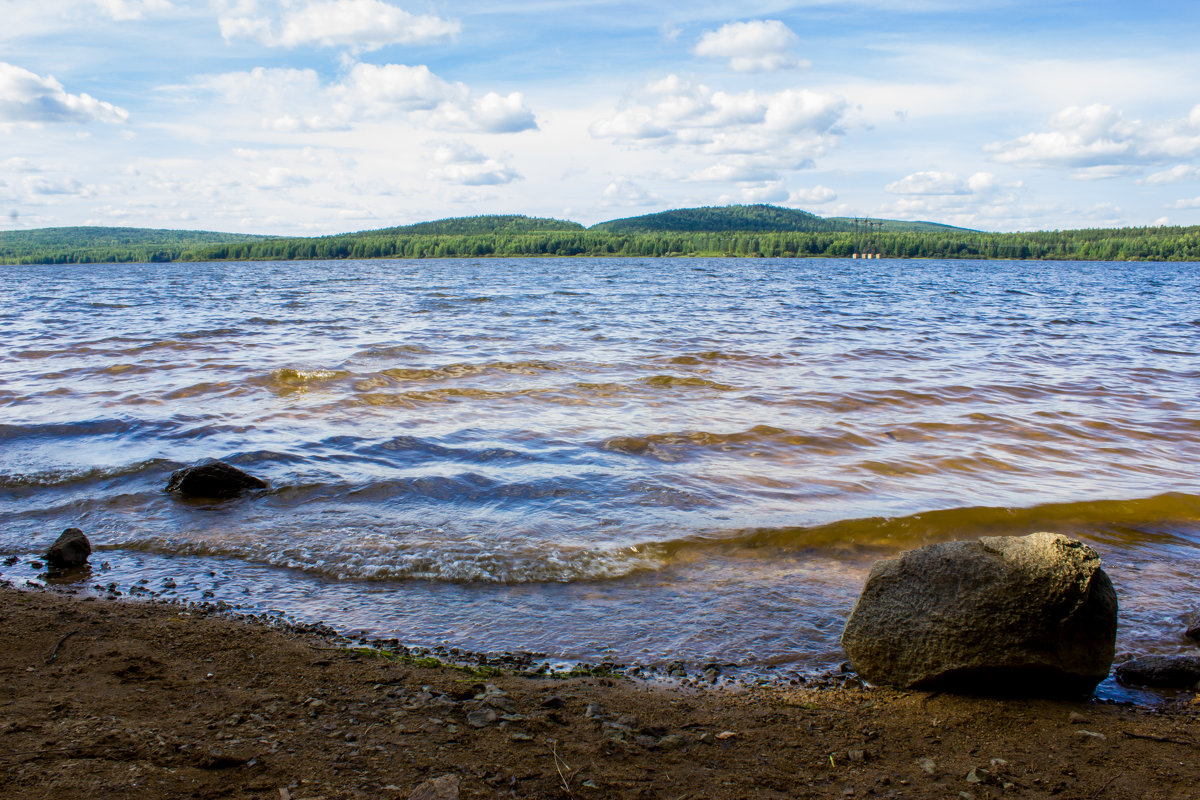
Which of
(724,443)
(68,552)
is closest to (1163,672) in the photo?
(724,443)

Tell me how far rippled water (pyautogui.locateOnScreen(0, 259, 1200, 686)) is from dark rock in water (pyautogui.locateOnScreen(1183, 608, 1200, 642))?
139mm

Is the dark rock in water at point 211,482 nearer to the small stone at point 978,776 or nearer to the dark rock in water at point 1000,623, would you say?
the dark rock in water at point 1000,623

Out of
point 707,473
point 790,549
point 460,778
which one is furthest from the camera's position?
point 707,473

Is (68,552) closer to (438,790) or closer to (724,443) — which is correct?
(438,790)

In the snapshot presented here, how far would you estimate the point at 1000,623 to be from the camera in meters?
3.96

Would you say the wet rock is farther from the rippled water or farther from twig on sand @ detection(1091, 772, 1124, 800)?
→ twig on sand @ detection(1091, 772, 1124, 800)

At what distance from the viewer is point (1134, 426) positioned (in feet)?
36.2

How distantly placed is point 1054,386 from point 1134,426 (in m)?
3.10

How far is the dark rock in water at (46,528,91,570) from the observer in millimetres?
5684

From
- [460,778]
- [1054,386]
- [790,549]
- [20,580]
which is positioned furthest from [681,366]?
[460,778]

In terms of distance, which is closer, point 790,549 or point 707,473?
point 790,549

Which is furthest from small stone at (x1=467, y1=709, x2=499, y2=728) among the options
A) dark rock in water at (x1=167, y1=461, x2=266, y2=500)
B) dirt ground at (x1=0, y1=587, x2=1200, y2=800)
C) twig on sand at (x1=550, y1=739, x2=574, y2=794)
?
dark rock in water at (x1=167, y1=461, x2=266, y2=500)

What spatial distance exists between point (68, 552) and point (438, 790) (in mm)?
4531

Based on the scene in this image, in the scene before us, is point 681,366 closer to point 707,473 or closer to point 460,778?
point 707,473
